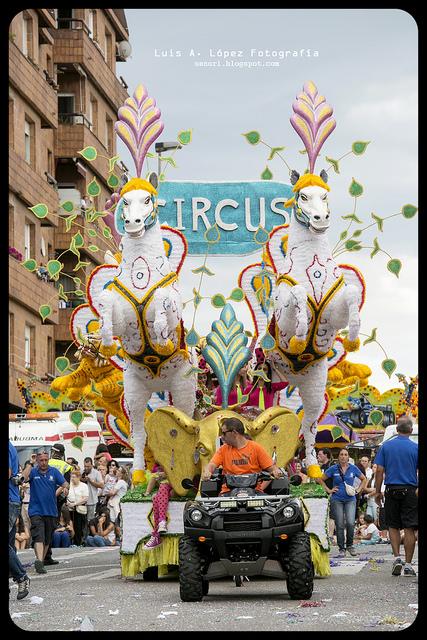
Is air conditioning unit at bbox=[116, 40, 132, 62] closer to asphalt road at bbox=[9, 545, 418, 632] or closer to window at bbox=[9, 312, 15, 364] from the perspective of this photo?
window at bbox=[9, 312, 15, 364]

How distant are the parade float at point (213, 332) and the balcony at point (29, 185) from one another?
25369 millimetres

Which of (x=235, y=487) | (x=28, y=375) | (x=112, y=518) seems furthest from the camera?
(x=28, y=375)

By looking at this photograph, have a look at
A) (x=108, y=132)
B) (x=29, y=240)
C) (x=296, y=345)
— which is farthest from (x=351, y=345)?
(x=108, y=132)

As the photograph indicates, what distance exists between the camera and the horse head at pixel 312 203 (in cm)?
1570

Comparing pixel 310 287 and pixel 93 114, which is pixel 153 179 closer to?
pixel 310 287

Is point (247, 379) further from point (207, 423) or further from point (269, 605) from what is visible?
point (269, 605)

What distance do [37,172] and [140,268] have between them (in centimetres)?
3075

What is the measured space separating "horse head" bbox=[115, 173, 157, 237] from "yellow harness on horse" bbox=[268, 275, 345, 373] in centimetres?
156

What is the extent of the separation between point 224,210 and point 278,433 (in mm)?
3814

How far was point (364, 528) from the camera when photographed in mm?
26188

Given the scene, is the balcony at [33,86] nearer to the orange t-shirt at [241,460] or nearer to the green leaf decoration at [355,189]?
the green leaf decoration at [355,189]

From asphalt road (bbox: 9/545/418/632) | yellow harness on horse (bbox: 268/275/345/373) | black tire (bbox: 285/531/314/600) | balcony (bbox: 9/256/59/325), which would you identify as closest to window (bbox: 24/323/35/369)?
balcony (bbox: 9/256/59/325)

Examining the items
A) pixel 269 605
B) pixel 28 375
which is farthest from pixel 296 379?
pixel 28 375

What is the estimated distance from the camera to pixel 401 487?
1556cm
